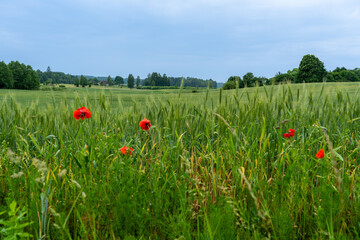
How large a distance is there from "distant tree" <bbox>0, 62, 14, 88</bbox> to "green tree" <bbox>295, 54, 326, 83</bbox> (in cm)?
3763

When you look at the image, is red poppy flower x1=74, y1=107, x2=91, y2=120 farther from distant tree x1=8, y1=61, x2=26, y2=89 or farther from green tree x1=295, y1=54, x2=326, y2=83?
distant tree x1=8, y1=61, x2=26, y2=89

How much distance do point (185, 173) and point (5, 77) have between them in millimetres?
40842

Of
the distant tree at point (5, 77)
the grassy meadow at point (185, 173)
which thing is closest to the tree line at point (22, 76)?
the distant tree at point (5, 77)

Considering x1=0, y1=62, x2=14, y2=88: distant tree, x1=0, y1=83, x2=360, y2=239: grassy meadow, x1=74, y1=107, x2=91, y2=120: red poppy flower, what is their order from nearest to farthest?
x1=0, y1=83, x2=360, y2=239: grassy meadow → x1=74, y1=107, x2=91, y2=120: red poppy flower → x1=0, y1=62, x2=14, y2=88: distant tree

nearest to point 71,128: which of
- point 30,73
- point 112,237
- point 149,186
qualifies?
point 149,186

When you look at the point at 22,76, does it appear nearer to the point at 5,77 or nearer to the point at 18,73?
the point at 18,73

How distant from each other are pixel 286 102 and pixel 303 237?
58.0 inches

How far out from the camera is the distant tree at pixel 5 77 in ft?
114

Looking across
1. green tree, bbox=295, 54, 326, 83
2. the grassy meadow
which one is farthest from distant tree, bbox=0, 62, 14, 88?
the grassy meadow

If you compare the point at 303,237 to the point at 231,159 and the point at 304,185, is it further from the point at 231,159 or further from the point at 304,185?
the point at 231,159

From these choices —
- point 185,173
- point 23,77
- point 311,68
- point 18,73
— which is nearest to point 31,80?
point 23,77

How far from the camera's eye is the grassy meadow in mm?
1311

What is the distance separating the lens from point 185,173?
1702 millimetres

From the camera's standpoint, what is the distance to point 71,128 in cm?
240
